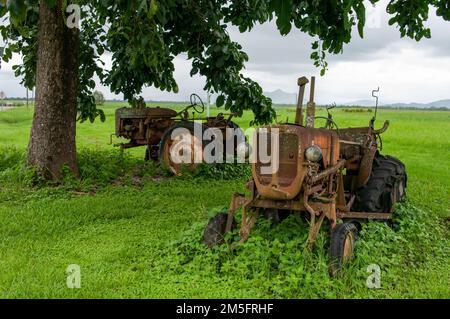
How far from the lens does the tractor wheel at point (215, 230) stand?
5195 mm

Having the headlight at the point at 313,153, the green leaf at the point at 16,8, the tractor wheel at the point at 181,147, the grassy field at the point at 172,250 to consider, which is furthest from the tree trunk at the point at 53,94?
the green leaf at the point at 16,8

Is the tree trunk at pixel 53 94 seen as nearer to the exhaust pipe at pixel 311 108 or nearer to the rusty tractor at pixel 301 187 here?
the rusty tractor at pixel 301 187

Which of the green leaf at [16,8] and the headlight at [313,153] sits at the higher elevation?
the green leaf at [16,8]

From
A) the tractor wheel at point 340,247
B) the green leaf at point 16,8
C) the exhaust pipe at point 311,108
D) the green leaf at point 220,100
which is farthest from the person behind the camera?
the green leaf at point 220,100

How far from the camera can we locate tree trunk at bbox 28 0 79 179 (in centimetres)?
877

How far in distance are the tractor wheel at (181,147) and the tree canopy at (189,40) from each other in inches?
34.5

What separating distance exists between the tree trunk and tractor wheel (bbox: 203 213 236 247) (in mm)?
4535

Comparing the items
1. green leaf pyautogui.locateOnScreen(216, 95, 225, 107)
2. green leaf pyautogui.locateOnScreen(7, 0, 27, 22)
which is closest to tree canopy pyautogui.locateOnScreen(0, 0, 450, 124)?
green leaf pyautogui.locateOnScreen(216, 95, 225, 107)

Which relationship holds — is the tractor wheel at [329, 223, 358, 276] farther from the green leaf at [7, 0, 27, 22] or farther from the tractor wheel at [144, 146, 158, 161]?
the tractor wheel at [144, 146, 158, 161]

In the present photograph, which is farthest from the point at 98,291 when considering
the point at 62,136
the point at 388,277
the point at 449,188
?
the point at 449,188

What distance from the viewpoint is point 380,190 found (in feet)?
21.4

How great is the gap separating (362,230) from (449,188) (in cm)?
541
